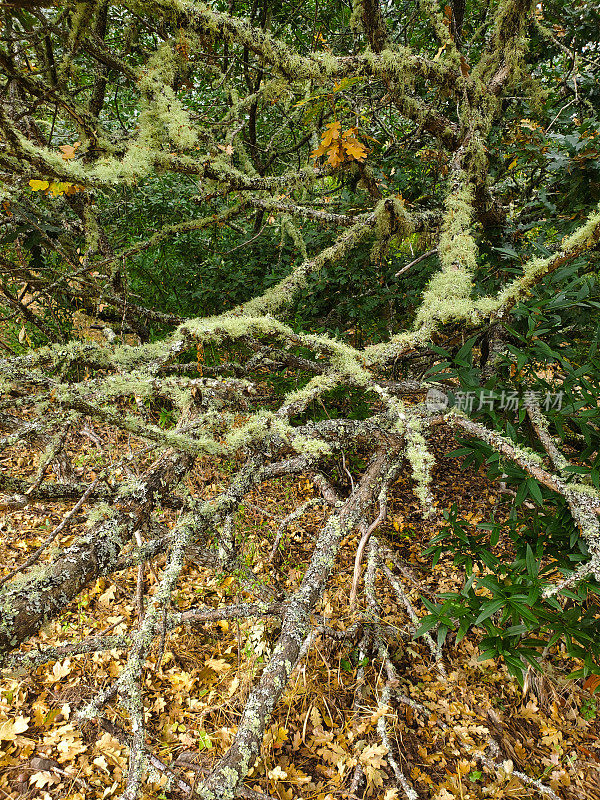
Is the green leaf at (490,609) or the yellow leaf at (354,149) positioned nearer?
the green leaf at (490,609)

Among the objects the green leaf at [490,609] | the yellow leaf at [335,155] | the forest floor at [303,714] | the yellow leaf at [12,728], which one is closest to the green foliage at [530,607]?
the green leaf at [490,609]

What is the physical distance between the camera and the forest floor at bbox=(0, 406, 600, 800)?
6.06ft

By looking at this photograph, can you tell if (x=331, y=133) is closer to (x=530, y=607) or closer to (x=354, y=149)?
(x=354, y=149)

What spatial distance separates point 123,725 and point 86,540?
61.8 inches

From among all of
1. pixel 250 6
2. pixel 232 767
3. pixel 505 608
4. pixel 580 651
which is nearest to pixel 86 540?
pixel 232 767

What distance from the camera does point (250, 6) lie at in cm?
404

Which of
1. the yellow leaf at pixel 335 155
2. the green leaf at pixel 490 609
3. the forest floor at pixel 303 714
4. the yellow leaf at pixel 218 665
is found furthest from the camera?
the yellow leaf at pixel 335 155

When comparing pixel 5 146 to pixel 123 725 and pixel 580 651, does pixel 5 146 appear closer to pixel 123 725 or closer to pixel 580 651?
pixel 123 725

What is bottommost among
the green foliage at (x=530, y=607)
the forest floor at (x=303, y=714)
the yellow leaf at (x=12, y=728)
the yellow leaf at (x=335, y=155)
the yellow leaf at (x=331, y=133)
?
the yellow leaf at (x=12, y=728)

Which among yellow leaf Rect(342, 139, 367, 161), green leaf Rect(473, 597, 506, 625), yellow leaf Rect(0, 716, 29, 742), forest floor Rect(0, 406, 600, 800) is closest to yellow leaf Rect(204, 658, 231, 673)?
forest floor Rect(0, 406, 600, 800)

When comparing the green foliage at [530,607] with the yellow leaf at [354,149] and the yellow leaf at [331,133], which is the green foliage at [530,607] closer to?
the yellow leaf at [354,149]

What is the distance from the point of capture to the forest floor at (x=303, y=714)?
Result: 6.06ft

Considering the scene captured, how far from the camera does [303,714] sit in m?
2.04

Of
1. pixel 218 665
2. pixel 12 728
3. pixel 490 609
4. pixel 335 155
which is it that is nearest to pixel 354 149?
pixel 335 155
